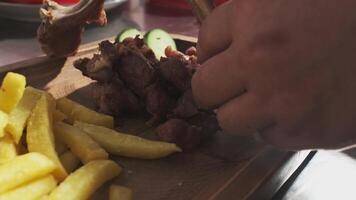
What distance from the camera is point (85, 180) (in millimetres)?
1124

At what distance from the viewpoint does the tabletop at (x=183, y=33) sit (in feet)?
4.45

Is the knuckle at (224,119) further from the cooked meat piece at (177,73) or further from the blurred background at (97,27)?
the blurred background at (97,27)

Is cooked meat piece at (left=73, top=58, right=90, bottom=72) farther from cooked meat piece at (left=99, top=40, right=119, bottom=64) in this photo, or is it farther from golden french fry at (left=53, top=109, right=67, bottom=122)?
golden french fry at (left=53, top=109, right=67, bottom=122)

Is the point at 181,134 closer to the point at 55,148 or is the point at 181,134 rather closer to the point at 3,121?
the point at 55,148

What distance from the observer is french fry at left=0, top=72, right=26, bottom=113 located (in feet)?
4.15

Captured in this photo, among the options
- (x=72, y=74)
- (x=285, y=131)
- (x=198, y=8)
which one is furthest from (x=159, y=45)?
(x=285, y=131)

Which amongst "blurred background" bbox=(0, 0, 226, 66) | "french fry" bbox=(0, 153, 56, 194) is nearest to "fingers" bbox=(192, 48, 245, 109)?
"french fry" bbox=(0, 153, 56, 194)

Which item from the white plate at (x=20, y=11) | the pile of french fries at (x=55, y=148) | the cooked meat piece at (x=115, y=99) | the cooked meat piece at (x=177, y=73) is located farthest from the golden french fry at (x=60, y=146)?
the white plate at (x=20, y=11)

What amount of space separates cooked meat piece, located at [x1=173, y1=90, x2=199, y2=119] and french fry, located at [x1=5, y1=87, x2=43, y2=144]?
1.22 ft

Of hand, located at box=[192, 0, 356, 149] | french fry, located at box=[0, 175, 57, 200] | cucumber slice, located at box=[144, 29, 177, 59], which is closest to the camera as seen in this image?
hand, located at box=[192, 0, 356, 149]

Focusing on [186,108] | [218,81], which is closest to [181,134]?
[186,108]

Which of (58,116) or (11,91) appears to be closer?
(11,91)

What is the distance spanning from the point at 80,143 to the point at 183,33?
1472mm

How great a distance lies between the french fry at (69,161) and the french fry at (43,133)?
0.05m
